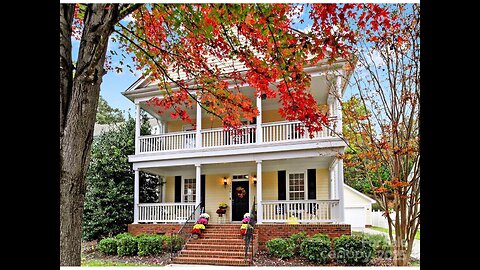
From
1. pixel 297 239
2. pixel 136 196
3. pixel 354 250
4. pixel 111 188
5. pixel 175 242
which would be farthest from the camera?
pixel 111 188

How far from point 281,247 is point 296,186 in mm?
2397

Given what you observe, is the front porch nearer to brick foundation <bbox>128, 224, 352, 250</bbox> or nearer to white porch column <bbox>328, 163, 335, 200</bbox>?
white porch column <bbox>328, 163, 335, 200</bbox>

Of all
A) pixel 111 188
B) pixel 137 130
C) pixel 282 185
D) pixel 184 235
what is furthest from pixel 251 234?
pixel 111 188

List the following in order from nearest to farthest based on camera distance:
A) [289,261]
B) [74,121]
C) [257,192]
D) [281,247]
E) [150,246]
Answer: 1. [74,121]
2. [289,261]
3. [281,247]
4. [150,246]
5. [257,192]

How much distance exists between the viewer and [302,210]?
28.6 ft

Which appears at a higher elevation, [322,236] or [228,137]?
[228,137]

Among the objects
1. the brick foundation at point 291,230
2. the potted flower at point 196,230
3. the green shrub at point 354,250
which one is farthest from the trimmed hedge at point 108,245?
the green shrub at point 354,250

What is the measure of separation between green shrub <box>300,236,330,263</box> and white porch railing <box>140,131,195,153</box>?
3903mm

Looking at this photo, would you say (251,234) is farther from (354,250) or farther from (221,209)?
(221,209)

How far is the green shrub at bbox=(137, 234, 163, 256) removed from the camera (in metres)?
8.37

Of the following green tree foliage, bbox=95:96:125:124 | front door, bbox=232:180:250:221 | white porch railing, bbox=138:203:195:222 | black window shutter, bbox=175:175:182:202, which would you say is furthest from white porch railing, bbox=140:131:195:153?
green tree foliage, bbox=95:96:125:124

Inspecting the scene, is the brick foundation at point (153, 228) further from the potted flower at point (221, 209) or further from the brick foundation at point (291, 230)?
the brick foundation at point (291, 230)

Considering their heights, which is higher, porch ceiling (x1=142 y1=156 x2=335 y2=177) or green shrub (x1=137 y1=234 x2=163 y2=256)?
porch ceiling (x1=142 y1=156 x2=335 y2=177)

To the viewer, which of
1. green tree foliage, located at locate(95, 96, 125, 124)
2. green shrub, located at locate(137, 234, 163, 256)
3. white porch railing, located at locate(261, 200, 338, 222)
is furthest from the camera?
green tree foliage, located at locate(95, 96, 125, 124)
